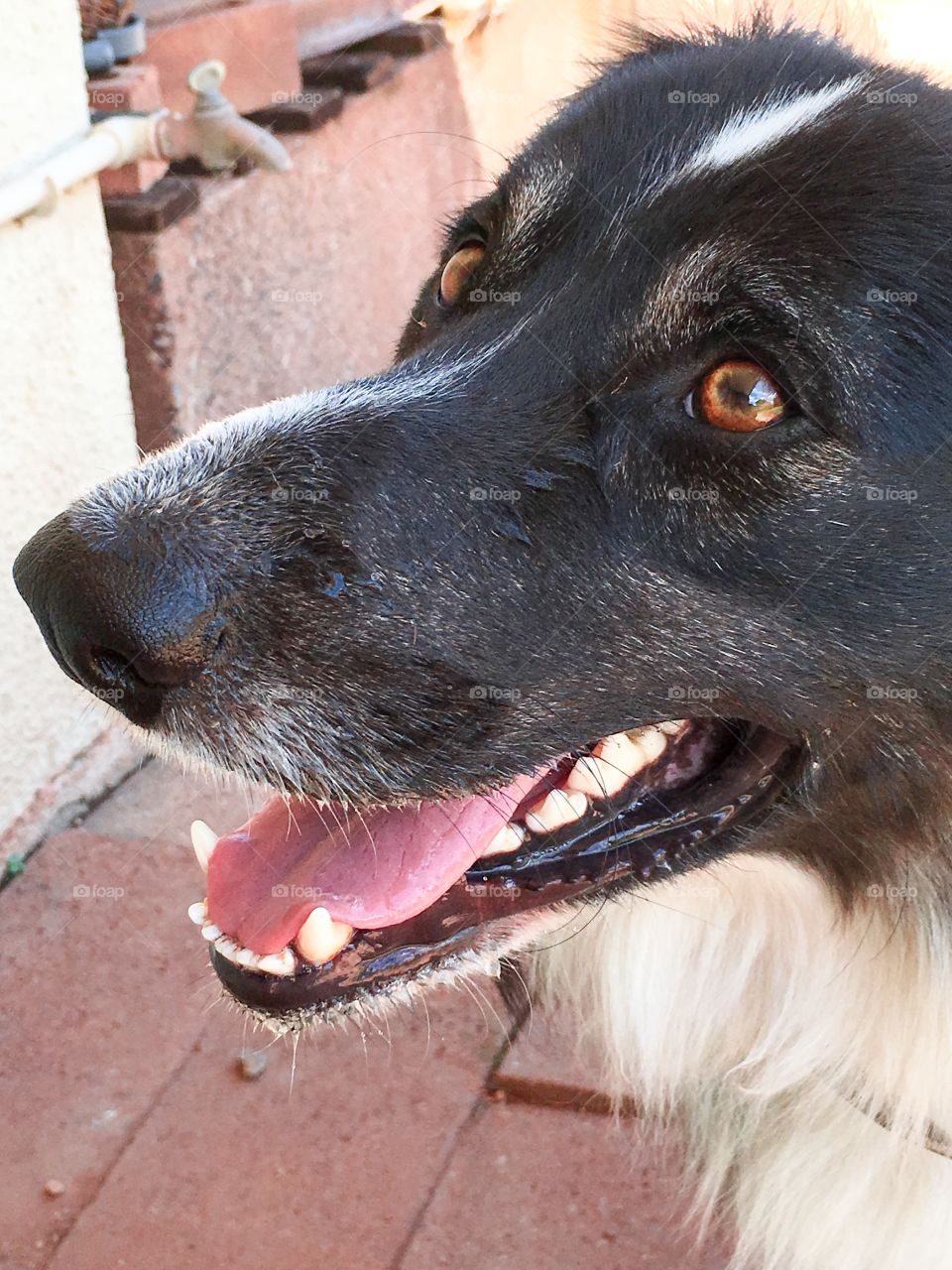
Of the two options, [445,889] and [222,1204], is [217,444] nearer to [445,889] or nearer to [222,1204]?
[445,889]

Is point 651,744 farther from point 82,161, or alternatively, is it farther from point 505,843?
point 82,161

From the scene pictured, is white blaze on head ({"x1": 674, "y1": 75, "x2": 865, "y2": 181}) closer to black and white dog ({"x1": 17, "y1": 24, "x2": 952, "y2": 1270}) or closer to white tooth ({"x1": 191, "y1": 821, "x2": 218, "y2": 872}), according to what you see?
black and white dog ({"x1": 17, "y1": 24, "x2": 952, "y2": 1270})

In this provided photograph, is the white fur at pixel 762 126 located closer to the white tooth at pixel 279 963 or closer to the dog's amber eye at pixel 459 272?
the dog's amber eye at pixel 459 272

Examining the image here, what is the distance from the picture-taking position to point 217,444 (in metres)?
1.97

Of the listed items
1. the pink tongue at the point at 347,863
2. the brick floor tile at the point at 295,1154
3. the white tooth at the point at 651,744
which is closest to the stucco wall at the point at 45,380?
the brick floor tile at the point at 295,1154

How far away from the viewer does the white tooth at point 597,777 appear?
2049mm

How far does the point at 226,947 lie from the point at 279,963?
9cm

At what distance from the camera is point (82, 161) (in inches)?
128

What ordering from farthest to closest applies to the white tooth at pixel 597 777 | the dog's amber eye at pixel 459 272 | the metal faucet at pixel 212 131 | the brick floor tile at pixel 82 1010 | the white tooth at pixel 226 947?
1. the metal faucet at pixel 212 131
2. the brick floor tile at pixel 82 1010
3. the dog's amber eye at pixel 459 272
4. the white tooth at pixel 597 777
5. the white tooth at pixel 226 947

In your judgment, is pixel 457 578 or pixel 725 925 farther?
pixel 725 925

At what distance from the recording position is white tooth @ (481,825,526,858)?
2.04m

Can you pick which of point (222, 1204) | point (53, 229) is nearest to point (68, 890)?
point (222, 1204)

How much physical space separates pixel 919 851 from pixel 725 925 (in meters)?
0.37

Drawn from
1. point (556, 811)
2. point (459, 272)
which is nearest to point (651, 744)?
point (556, 811)
